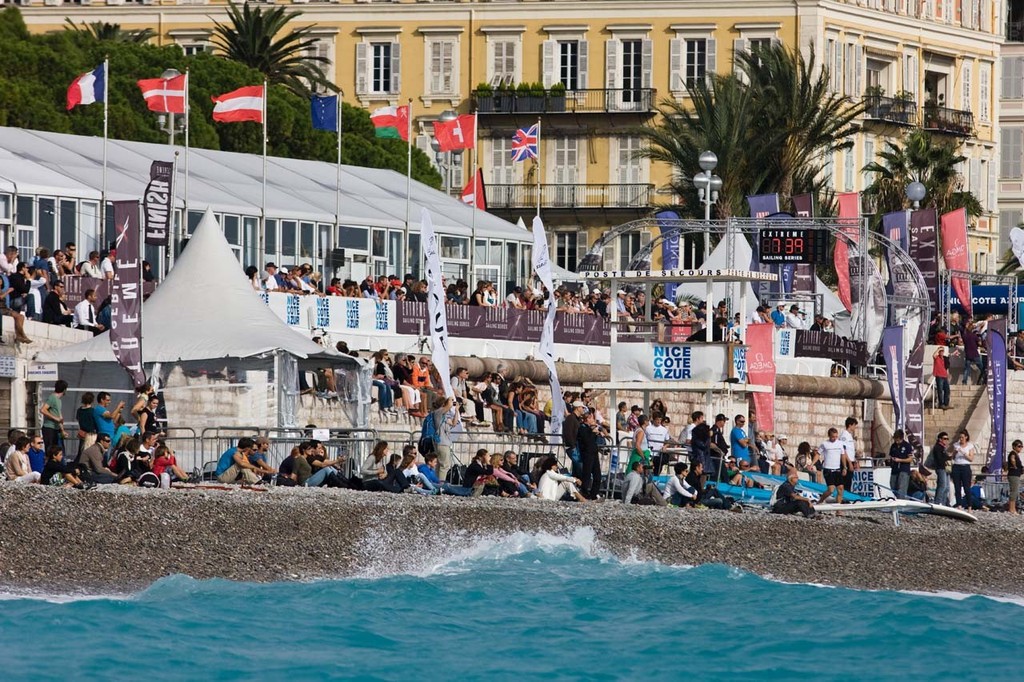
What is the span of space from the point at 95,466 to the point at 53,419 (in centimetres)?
195

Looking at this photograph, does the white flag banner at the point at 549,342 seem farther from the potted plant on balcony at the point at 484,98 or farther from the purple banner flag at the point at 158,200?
the potted plant on balcony at the point at 484,98

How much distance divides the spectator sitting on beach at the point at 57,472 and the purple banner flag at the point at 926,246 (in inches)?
941

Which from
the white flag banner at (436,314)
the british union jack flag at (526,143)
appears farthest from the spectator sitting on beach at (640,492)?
the british union jack flag at (526,143)

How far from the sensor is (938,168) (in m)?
67.6

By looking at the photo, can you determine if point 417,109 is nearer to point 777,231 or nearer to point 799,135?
point 799,135

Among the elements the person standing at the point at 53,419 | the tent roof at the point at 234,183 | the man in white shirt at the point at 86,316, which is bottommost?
the person standing at the point at 53,419

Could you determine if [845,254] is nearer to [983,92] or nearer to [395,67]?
[395,67]

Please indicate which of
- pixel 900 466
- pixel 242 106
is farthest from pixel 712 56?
pixel 900 466

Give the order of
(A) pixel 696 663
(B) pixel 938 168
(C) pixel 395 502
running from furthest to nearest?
(B) pixel 938 168 → (C) pixel 395 502 → (A) pixel 696 663

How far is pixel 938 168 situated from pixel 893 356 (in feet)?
90.0

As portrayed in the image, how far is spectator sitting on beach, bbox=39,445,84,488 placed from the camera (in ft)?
91.9

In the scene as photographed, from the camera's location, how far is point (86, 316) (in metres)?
35.8

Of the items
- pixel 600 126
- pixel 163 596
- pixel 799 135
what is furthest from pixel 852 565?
pixel 600 126

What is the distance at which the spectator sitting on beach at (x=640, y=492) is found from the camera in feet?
102
